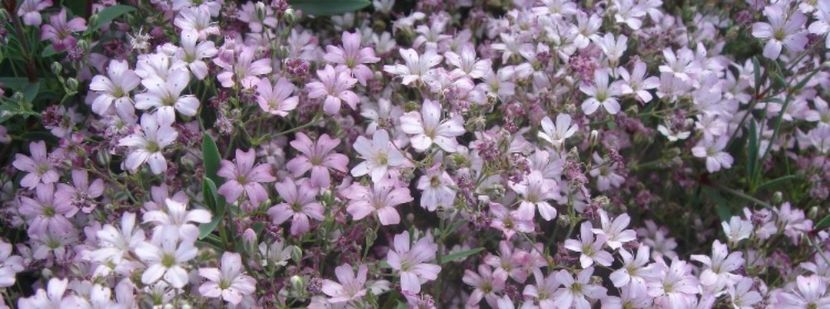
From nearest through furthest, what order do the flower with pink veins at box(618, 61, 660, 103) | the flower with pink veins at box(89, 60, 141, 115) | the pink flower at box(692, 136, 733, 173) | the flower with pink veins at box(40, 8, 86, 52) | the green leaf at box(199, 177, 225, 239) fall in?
the green leaf at box(199, 177, 225, 239) < the flower with pink veins at box(89, 60, 141, 115) < the flower with pink veins at box(40, 8, 86, 52) < the flower with pink veins at box(618, 61, 660, 103) < the pink flower at box(692, 136, 733, 173)

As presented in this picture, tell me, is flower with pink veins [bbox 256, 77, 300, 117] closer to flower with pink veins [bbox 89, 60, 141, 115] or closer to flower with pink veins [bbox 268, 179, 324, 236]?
flower with pink veins [bbox 268, 179, 324, 236]

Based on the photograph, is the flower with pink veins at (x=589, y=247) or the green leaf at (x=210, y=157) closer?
the green leaf at (x=210, y=157)

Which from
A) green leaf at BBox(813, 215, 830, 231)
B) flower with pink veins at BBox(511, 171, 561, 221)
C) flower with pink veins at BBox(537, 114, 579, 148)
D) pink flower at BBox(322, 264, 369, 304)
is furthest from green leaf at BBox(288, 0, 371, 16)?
green leaf at BBox(813, 215, 830, 231)

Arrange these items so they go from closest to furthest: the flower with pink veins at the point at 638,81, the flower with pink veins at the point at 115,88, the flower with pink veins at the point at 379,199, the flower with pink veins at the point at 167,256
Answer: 1. the flower with pink veins at the point at 167,256
2. the flower with pink veins at the point at 379,199
3. the flower with pink veins at the point at 115,88
4. the flower with pink veins at the point at 638,81

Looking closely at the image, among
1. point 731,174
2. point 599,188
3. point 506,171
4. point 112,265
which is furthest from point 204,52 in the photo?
point 731,174

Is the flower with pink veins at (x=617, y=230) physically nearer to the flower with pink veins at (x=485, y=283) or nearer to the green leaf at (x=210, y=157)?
the flower with pink veins at (x=485, y=283)

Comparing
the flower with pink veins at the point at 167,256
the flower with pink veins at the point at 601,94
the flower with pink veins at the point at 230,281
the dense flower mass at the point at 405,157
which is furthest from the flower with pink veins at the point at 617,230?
the flower with pink veins at the point at 167,256
